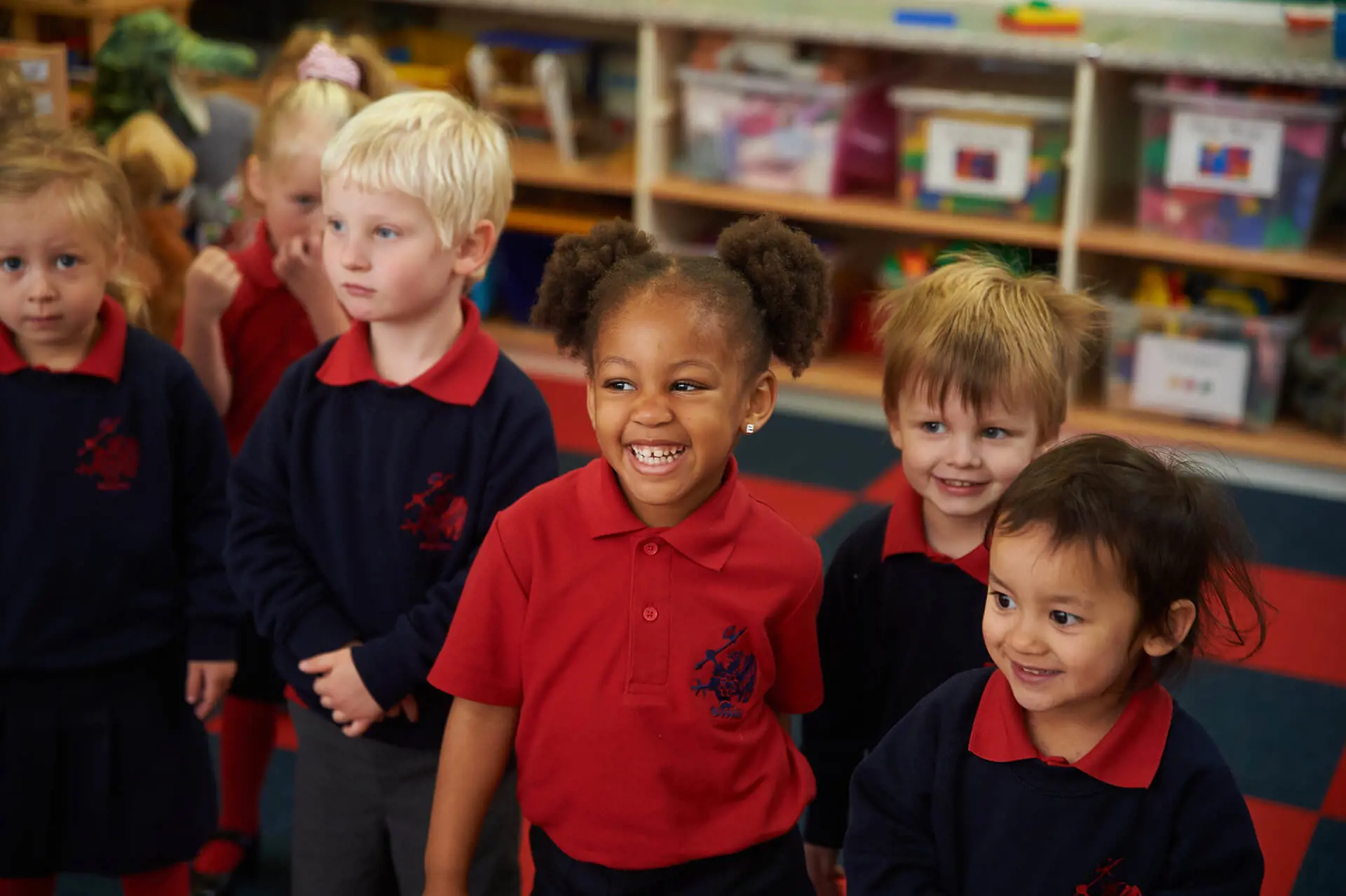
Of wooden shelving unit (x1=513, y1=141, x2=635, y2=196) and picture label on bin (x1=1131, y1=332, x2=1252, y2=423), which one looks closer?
picture label on bin (x1=1131, y1=332, x2=1252, y2=423)

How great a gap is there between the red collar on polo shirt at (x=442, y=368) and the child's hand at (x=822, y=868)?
1.97 ft

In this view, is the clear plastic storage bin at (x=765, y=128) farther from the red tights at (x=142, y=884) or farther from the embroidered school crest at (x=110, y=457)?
the red tights at (x=142, y=884)

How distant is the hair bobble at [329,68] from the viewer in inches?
84.4

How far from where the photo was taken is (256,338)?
2.15 metres

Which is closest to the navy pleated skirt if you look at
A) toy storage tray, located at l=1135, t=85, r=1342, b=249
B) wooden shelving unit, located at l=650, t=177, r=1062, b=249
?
wooden shelving unit, located at l=650, t=177, r=1062, b=249

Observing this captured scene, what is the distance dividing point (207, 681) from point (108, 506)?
226 millimetres

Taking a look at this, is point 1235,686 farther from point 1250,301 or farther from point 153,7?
point 153,7

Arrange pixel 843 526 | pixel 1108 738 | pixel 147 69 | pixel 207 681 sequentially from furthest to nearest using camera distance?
1. pixel 843 526
2. pixel 147 69
3. pixel 207 681
4. pixel 1108 738

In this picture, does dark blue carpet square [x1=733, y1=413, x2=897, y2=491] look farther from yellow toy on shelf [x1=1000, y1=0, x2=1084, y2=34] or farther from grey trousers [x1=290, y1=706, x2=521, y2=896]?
grey trousers [x1=290, y1=706, x2=521, y2=896]

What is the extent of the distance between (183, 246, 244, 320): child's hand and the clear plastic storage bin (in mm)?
2179

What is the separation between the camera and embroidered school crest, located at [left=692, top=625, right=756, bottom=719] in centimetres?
137

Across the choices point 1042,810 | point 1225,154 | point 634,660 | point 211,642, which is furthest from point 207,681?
point 1225,154

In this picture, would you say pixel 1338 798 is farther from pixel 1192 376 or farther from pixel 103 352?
pixel 103 352

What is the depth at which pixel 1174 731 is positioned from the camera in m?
1.25
